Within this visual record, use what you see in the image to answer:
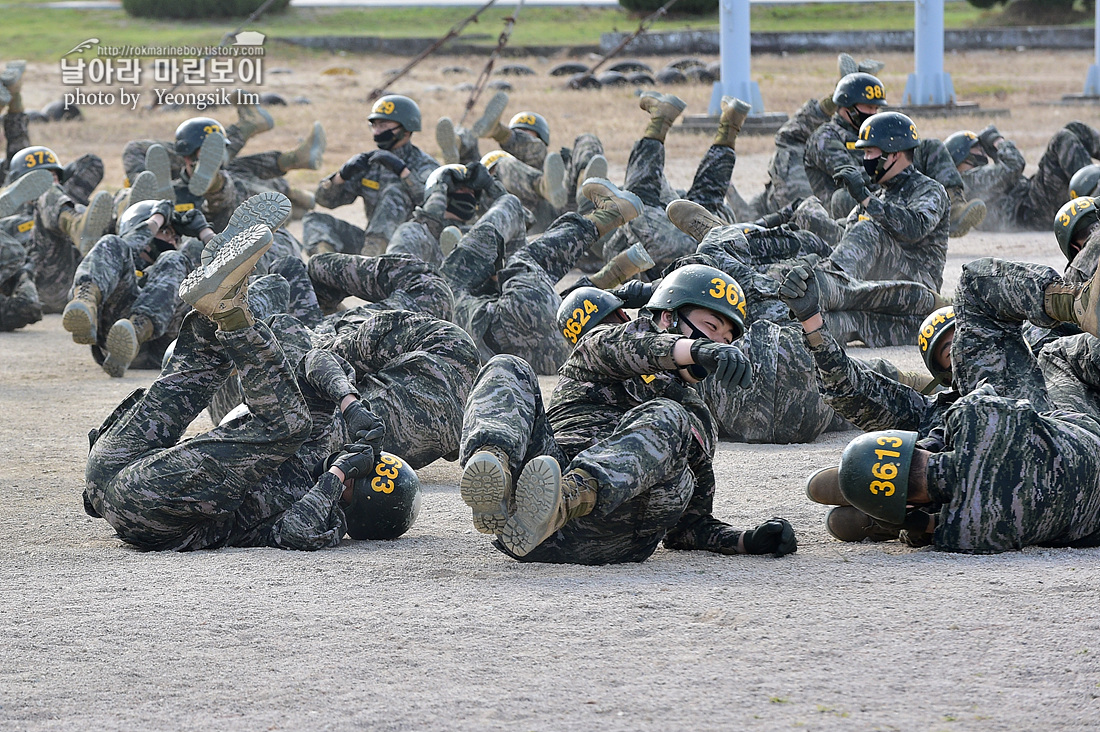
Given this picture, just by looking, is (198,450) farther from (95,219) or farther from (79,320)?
(95,219)

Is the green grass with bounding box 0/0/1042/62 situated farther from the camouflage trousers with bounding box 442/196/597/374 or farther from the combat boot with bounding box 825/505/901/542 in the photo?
the combat boot with bounding box 825/505/901/542

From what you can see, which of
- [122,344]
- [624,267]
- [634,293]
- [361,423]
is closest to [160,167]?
[122,344]

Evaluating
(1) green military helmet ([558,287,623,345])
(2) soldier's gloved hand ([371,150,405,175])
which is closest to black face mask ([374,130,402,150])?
(2) soldier's gloved hand ([371,150,405,175])

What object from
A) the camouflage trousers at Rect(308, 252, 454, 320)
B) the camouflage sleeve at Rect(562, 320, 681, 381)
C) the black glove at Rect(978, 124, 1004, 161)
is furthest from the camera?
the black glove at Rect(978, 124, 1004, 161)

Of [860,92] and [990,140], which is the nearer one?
[860,92]

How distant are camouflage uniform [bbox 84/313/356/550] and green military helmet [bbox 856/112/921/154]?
5448 mm

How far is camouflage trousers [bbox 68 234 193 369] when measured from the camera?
996 cm

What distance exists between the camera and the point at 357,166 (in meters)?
12.7

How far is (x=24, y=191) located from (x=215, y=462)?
22.3 feet

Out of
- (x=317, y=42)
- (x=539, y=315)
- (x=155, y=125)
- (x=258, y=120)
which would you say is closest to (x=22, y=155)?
(x=258, y=120)

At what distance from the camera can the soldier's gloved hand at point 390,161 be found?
40.8ft

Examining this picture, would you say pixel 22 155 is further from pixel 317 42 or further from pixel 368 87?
pixel 317 42

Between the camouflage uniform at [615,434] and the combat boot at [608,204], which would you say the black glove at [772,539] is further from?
the combat boot at [608,204]

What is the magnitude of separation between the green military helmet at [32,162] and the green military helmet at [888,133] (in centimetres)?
779
